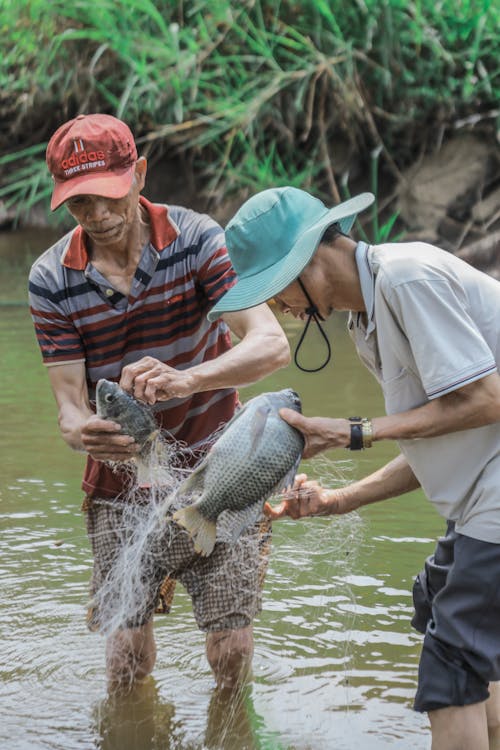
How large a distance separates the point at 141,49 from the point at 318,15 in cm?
186

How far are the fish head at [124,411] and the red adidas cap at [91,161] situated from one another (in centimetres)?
62

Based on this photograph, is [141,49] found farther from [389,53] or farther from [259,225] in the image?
[259,225]

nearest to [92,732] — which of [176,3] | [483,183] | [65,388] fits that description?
[65,388]

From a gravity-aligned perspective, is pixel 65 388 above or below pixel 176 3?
below

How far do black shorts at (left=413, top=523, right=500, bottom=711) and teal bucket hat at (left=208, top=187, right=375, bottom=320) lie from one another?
83cm

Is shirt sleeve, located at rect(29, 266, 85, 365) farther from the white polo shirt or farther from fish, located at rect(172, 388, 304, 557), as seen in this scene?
the white polo shirt

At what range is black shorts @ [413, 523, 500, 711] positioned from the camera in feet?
9.50

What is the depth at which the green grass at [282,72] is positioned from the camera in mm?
11359

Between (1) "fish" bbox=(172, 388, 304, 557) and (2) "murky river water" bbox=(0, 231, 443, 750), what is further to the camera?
(2) "murky river water" bbox=(0, 231, 443, 750)

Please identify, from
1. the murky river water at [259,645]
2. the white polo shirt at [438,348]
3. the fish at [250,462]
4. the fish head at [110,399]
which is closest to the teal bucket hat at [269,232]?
the white polo shirt at [438,348]

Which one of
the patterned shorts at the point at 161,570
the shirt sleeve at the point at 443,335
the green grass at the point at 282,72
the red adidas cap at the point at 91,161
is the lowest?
the patterned shorts at the point at 161,570

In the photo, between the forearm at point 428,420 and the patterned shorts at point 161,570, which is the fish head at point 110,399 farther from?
the forearm at point 428,420

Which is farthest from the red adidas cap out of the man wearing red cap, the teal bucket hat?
the teal bucket hat

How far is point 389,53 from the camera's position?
11.6 m
